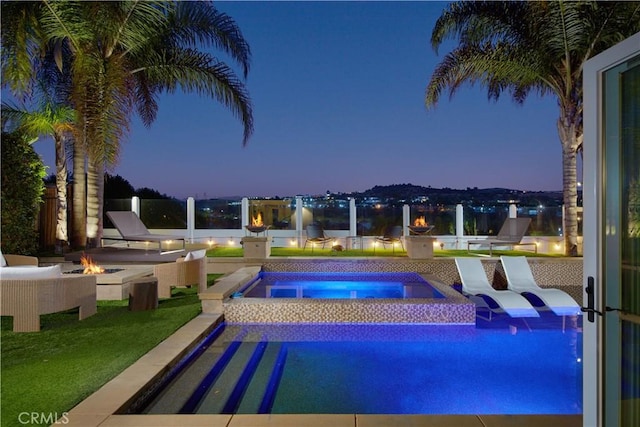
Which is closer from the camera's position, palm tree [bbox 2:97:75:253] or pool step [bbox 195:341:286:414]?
pool step [bbox 195:341:286:414]

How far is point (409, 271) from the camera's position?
9781 millimetres

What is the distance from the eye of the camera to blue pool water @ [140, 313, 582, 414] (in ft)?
12.2

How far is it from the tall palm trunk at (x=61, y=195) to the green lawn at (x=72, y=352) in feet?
19.2

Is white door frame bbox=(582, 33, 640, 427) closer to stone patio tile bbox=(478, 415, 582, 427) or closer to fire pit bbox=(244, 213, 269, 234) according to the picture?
stone patio tile bbox=(478, 415, 582, 427)

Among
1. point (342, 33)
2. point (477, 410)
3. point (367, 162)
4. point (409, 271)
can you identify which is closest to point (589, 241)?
point (477, 410)

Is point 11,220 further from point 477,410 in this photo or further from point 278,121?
point 278,121

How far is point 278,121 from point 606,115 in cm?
2075

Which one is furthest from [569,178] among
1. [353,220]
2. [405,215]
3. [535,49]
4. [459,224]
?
[353,220]

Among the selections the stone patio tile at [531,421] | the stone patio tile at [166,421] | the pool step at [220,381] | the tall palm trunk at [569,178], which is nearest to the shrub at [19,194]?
the pool step at [220,381]

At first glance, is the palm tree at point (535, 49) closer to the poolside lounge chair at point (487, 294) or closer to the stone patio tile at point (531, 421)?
the poolside lounge chair at point (487, 294)

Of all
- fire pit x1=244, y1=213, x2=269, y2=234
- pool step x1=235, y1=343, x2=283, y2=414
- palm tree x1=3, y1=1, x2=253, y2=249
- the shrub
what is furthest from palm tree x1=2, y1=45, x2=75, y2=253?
pool step x1=235, y1=343, x2=283, y2=414

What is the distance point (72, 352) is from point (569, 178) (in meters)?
10.7

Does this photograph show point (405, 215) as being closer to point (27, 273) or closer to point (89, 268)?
point (89, 268)

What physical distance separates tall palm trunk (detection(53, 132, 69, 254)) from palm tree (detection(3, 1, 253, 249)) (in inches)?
15.8
